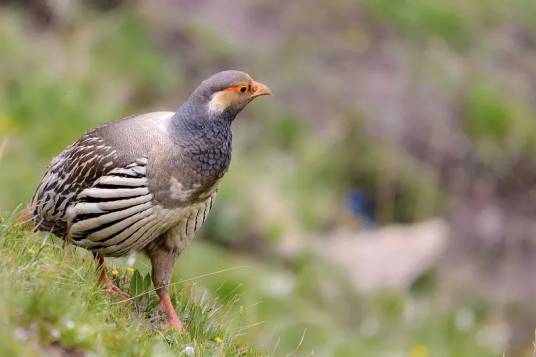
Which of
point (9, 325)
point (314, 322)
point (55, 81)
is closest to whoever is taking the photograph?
point (9, 325)

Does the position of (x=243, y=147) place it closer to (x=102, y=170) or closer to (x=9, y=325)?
(x=102, y=170)

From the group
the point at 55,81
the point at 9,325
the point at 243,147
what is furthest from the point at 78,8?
the point at 9,325

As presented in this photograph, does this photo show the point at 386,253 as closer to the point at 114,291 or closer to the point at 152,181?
the point at 152,181

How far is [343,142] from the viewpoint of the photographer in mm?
18172

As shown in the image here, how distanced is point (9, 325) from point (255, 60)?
560 inches

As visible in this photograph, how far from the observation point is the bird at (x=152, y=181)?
289 inches

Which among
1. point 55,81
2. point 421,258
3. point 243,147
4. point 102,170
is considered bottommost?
point 421,258

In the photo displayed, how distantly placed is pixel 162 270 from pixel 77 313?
1.78 m

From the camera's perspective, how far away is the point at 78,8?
688 inches

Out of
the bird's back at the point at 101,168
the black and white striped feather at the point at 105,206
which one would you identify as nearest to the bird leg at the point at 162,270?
the black and white striped feather at the point at 105,206

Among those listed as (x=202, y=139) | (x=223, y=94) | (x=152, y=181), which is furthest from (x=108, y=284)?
(x=223, y=94)

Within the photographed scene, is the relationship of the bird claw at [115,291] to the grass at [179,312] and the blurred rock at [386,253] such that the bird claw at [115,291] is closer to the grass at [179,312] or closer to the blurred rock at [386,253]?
the grass at [179,312]

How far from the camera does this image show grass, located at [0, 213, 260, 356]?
5.63 meters

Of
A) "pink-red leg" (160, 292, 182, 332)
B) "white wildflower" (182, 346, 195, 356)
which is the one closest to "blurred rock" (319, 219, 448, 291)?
"pink-red leg" (160, 292, 182, 332)
